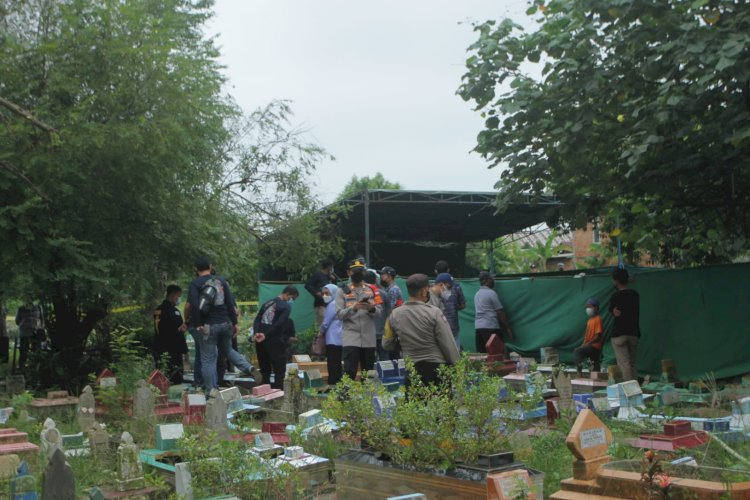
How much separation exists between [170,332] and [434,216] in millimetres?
16398

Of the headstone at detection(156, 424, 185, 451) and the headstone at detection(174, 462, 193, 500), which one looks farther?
the headstone at detection(156, 424, 185, 451)

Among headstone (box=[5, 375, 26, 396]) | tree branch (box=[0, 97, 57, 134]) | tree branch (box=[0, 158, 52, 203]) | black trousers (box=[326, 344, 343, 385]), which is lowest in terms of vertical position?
headstone (box=[5, 375, 26, 396])

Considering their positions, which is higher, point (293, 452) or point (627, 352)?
point (627, 352)

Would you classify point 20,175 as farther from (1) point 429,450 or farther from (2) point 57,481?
(1) point 429,450

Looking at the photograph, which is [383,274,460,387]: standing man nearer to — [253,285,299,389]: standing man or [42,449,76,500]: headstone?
[42,449,76,500]: headstone

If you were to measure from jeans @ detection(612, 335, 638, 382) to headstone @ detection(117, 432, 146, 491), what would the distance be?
7.55m

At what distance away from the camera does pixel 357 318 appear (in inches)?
426

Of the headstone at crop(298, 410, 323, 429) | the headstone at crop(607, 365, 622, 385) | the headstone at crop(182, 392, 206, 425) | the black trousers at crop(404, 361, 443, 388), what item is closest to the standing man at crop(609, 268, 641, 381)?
the headstone at crop(607, 365, 622, 385)

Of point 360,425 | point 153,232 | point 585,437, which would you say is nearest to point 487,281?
point 153,232

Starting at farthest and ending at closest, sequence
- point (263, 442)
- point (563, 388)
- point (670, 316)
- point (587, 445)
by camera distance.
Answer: point (670, 316), point (563, 388), point (263, 442), point (587, 445)

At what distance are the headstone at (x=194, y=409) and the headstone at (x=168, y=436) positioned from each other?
4.09ft

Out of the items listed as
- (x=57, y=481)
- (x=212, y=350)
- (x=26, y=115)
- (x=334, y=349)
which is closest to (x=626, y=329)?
(x=334, y=349)

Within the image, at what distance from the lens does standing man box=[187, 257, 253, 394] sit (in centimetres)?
1094

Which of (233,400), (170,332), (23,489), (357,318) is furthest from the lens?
(170,332)
